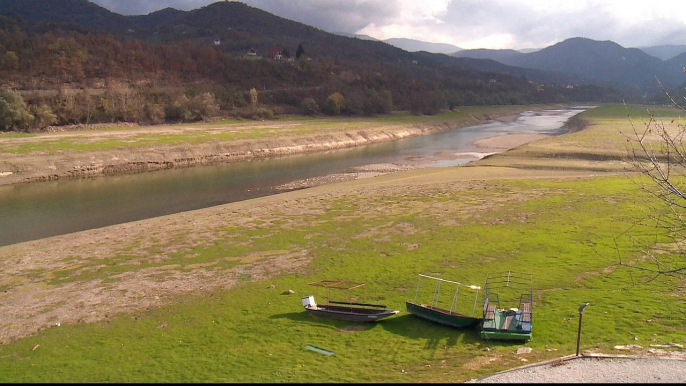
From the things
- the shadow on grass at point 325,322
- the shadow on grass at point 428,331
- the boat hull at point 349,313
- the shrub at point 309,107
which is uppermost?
the shrub at point 309,107

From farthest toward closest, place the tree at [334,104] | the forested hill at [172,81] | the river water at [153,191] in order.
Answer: the tree at [334,104] → the forested hill at [172,81] → the river water at [153,191]

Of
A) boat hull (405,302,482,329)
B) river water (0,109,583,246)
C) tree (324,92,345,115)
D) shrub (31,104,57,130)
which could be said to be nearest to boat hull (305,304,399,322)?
boat hull (405,302,482,329)

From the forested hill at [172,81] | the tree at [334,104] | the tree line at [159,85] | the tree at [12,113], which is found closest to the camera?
Answer: the tree at [12,113]

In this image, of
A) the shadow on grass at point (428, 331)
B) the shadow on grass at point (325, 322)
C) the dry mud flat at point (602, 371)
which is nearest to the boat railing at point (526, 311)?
the shadow on grass at point (428, 331)

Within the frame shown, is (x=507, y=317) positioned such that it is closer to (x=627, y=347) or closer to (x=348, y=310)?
(x=627, y=347)

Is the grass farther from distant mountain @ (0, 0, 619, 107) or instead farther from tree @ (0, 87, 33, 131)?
distant mountain @ (0, 0, 619, 107)

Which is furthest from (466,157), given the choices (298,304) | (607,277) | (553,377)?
(553,377)

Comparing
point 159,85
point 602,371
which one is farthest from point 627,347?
point 159,85

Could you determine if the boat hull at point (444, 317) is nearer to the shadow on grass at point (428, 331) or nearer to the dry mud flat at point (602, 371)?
the shadow on grass at point (428, 331)
